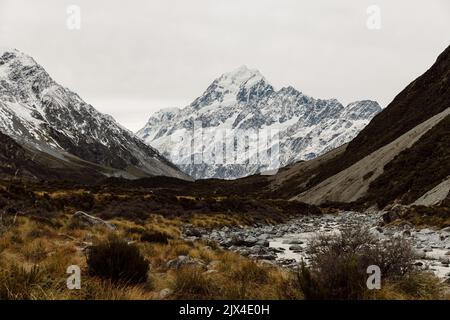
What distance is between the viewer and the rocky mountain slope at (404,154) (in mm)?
49844

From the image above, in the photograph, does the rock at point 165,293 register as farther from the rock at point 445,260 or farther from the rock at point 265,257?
the rock at point 445,260

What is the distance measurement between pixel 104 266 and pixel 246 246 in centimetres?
1264

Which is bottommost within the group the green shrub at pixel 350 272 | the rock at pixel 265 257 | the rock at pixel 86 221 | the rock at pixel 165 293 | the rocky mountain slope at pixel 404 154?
the rock at pixel 165 293

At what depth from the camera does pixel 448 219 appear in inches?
1059

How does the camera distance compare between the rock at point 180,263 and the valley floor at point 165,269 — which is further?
the rock at point 180,263

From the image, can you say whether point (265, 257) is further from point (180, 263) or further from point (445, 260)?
point (180, 263)

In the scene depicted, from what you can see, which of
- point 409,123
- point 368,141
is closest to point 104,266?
point 409,123

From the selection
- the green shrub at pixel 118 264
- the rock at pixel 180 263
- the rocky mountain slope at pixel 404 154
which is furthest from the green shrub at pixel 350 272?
the rocky mountain slope at pixel 404 154

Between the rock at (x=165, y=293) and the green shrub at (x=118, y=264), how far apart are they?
658mm

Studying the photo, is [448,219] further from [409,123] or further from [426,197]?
[409,123]

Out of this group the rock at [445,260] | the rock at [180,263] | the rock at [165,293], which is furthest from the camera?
the rock at [445,260]

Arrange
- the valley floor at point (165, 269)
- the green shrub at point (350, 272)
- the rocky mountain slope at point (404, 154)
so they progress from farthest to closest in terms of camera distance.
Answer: the rocky mountain slope at point (404, 154) → the valley floor at point (165, 269) → the green shrub at point (350, 272)

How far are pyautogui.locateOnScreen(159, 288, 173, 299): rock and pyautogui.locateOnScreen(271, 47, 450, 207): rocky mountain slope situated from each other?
34.2 m

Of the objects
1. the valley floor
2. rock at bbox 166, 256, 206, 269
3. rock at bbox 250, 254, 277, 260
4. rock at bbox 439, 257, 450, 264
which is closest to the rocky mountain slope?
rock at bbox 439, 257, 450, 264
